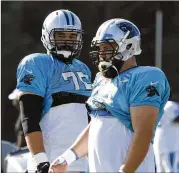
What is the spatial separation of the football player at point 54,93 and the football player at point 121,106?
42 cm

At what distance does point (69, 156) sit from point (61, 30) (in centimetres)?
94

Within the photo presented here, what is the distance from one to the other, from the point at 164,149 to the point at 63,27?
3429mm

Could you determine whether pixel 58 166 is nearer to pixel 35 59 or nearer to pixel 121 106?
pixel 121 106

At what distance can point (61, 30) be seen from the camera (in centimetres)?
561

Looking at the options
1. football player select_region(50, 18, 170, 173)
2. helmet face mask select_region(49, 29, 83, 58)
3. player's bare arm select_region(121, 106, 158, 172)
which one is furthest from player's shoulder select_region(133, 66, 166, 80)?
helmet face mask select_region(49, 29, 83, 58)

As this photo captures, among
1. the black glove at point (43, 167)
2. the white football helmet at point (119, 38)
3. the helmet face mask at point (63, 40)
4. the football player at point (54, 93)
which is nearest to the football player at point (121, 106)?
the white football helmet at point (119, 38)

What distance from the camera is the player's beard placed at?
15.8ft

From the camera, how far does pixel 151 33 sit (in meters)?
12.6

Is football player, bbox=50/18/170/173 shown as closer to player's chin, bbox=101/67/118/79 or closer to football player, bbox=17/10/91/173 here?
player's chin, bbox=101/67/118/79

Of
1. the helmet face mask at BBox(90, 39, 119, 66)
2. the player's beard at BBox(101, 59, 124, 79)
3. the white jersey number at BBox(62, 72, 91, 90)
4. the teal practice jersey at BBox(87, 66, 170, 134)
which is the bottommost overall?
the white jersey number at BBox(62, 72, 91, 90)

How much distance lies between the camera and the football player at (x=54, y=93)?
5.38 metres

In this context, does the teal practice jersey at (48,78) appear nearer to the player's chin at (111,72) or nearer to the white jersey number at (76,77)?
the white jersey number at (76,77)

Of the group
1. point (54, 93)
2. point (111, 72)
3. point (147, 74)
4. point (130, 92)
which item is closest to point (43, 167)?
point (54, 93)

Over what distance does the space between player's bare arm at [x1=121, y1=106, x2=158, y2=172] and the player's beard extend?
1.09 ft
